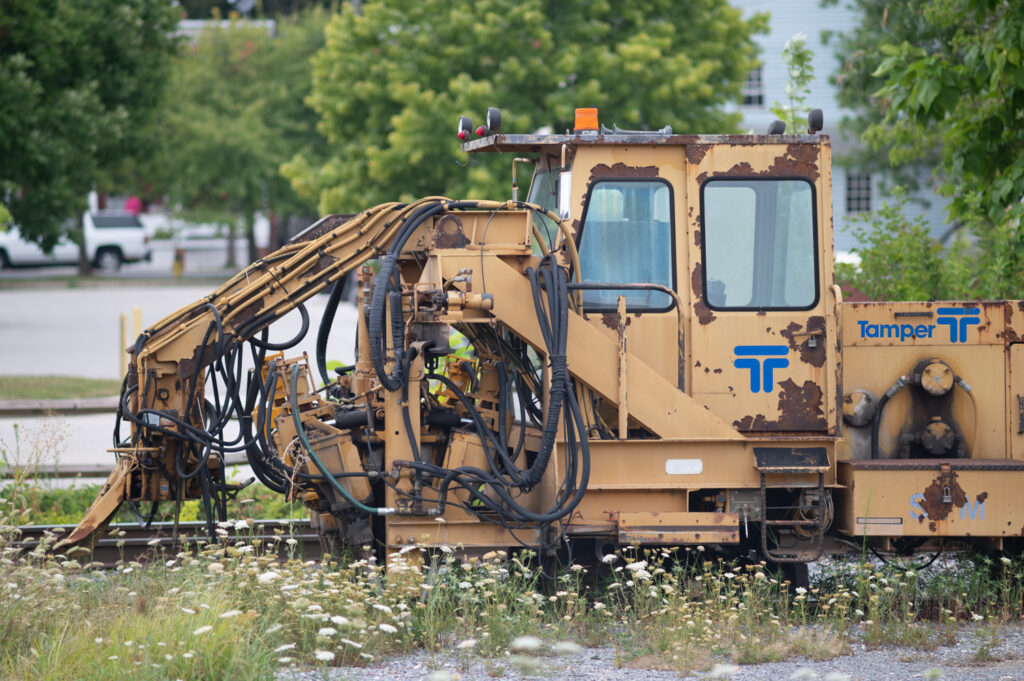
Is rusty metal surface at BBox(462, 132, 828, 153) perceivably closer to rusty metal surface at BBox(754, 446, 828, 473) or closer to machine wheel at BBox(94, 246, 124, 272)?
rusty metal surface at BBox(754, 446, 828, 473)

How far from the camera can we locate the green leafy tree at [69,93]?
21688 mm

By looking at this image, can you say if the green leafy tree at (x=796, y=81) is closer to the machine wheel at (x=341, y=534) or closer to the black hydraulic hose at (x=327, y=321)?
the black hydraulic hose at (x=327, y=321)

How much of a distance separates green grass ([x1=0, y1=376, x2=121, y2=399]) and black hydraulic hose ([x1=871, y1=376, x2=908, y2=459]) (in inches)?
513

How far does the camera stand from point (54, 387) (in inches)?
713

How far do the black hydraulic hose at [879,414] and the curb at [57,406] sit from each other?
1174 centimetres

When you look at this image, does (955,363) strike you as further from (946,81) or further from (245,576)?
(245,576)

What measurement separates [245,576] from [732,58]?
62.2 feet

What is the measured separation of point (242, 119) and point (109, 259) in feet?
33.3

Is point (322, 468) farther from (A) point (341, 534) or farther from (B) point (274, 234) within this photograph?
(B) point (274, 234)

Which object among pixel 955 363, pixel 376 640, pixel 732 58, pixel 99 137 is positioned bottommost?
pixel 376 640

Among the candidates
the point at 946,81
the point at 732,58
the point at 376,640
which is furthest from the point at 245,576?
the point at 732,58

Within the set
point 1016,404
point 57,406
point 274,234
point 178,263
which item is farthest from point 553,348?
point 274,234

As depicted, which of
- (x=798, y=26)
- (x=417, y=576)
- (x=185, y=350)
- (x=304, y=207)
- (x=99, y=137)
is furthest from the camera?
(x=304, y=207)

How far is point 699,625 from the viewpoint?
21.1 ft
